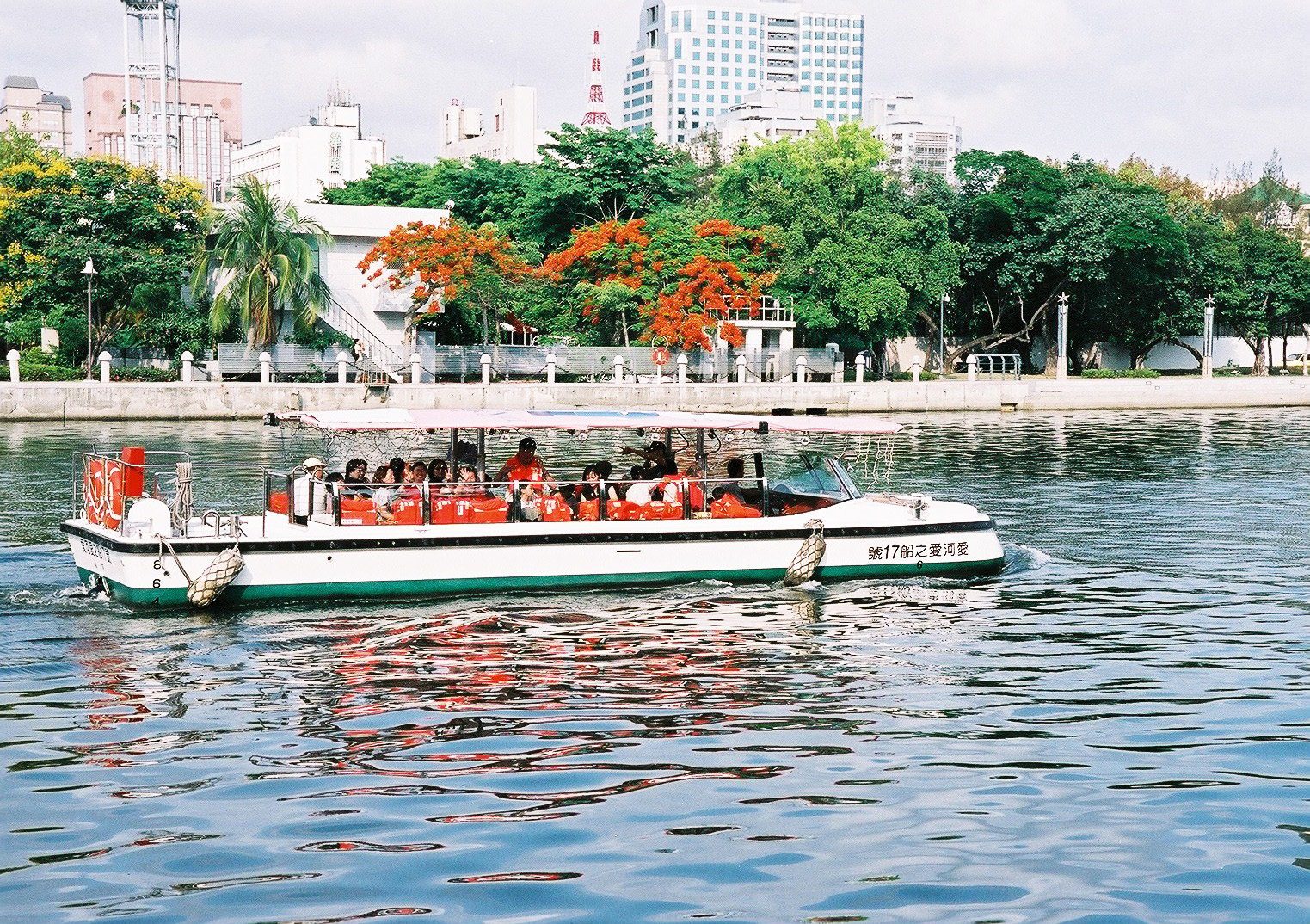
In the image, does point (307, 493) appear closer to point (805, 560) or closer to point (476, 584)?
point (476, 584)

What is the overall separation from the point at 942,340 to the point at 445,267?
85.6 ft

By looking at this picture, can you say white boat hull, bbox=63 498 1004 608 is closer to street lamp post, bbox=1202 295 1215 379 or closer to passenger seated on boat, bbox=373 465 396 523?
passenger seated on boat, bbox=373 465 396 523

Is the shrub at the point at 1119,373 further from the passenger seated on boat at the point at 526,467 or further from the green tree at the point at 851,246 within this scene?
the passenger seated on boat at the point at 526,467

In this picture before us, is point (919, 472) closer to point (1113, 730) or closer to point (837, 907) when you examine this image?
point (1113, 730)

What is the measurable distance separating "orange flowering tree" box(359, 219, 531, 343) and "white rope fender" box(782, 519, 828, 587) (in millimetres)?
38360

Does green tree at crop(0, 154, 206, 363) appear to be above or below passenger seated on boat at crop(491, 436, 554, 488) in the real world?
above

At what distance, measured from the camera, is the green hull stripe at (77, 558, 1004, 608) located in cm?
1741

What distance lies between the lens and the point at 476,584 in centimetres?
1841

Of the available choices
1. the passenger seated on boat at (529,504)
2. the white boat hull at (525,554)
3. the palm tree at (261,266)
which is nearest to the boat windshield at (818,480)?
the white boat hull at (525,554)

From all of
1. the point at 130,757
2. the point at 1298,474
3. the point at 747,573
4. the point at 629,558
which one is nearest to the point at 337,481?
the point at 629,558

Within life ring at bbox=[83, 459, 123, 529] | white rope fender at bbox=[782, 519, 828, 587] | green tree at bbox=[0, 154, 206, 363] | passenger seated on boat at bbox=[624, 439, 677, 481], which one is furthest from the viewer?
green tree at bbox=[0, 154, 206, 363]

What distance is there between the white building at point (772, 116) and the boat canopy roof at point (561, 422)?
152914 mm

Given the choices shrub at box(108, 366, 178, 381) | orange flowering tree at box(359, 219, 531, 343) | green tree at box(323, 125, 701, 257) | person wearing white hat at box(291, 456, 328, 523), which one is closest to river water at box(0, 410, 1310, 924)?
person wearing white hat at box(291, 456, 328, 523)

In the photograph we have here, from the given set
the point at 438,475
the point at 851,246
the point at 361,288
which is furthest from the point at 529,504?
the point at 851,246
